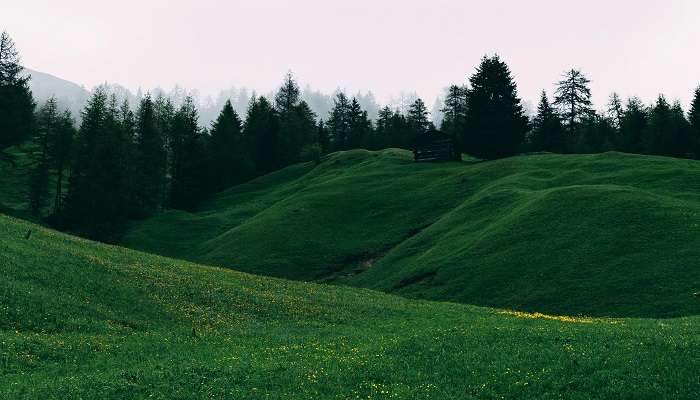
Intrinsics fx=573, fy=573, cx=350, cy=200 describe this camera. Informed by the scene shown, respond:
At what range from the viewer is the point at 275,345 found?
26.5 meters

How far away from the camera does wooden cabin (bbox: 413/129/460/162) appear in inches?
4193

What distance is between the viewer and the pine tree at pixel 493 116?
348ft

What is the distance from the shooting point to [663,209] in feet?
176

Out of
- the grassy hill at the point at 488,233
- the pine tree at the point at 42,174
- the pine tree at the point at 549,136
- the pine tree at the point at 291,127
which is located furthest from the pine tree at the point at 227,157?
the pine tree at the point at 549,136

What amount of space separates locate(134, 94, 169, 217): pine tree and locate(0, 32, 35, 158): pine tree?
29.3 m

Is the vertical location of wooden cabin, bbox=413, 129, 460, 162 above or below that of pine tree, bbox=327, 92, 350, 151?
below

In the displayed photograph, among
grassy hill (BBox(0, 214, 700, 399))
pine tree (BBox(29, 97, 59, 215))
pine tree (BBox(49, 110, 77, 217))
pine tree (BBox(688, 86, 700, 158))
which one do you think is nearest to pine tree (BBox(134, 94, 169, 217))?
pine tree (BBox(49, 110, 77, 217))

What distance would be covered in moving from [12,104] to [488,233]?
11632 cm

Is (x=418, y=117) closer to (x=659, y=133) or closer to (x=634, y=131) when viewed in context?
(x=634, y=131)

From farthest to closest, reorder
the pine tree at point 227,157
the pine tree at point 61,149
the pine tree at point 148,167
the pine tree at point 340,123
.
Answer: the pine tree at point 340,123, the pine tree at point 227,157, the pine tree at point 61,149, the pine tree at point 148,167

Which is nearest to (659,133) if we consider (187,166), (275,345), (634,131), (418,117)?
(634,131)

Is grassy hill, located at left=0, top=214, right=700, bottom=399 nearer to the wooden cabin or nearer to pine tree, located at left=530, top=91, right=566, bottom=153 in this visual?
the wooden cabin

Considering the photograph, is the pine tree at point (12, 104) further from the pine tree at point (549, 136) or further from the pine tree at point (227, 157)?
the pine tree at point (549, 136)

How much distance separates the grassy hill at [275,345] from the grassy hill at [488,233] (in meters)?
11.1
